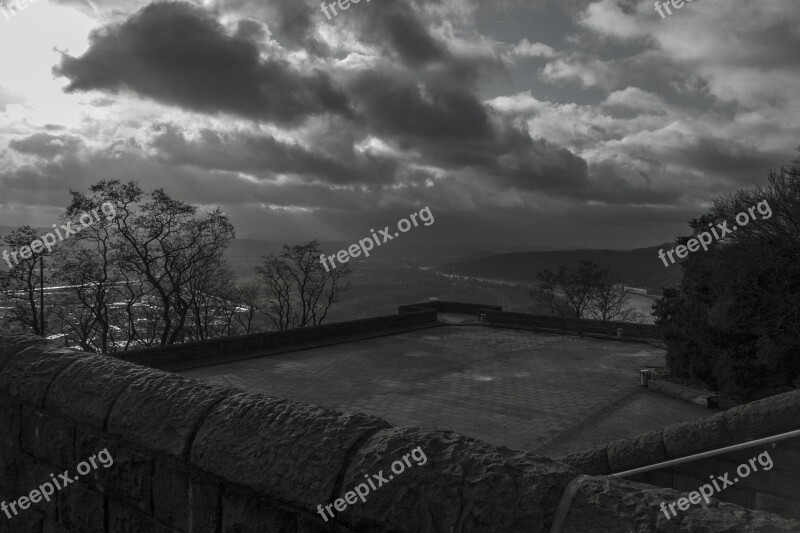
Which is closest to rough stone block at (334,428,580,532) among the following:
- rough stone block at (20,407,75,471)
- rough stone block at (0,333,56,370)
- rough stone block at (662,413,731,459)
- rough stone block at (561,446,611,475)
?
rough stone block at (20,407,75,471)

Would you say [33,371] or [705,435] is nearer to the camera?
[33,371]

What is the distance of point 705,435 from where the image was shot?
4.78 meters

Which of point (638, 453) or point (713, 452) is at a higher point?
point (713, 452)

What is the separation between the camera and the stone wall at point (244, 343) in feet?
44.1

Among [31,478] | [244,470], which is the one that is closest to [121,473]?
[244,470]

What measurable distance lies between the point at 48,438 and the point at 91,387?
1.49ft

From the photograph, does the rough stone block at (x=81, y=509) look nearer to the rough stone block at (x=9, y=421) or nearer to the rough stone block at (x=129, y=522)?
the rough stone block at (x=129, y=522)

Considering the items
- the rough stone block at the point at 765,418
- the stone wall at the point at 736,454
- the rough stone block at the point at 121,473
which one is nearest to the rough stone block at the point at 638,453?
the stone wall at the point at 736,454

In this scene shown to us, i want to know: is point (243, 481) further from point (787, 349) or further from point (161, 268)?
point (161, 268)

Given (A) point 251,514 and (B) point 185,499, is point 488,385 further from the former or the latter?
(A) point 251,514

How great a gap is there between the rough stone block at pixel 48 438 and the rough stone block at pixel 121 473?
13cm

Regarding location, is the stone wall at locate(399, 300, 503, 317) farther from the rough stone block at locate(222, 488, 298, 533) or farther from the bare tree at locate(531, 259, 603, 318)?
the rough stone block at locate(222, 488, 298, 533)

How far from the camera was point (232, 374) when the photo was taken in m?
13.1

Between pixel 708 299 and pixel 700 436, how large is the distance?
28.0ft
